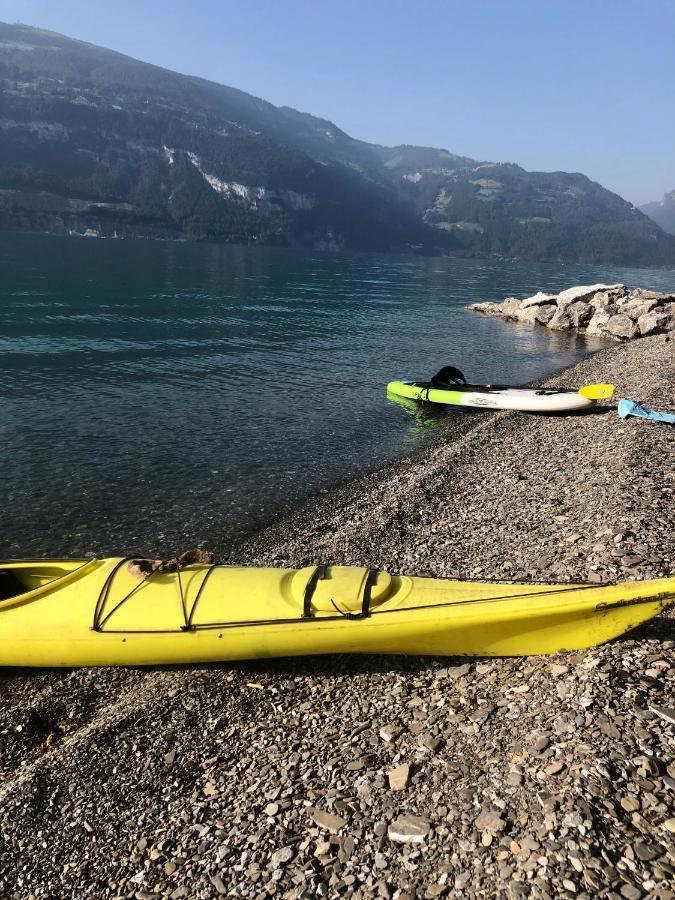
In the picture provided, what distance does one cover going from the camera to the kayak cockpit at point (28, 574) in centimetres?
980

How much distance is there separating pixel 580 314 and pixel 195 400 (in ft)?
137

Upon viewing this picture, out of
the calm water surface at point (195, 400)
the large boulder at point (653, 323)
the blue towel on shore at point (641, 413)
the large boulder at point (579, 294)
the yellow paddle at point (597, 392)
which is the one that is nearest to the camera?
the calm water surface at point (195, 400)

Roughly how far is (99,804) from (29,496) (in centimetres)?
1105

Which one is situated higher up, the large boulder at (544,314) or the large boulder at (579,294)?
the large boulder at (579,294)

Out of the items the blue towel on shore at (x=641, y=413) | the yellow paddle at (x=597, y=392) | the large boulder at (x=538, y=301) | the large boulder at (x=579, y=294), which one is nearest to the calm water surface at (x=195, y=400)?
the yellow paddle at (x=597, y=392)

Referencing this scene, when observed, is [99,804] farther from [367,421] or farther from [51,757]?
[367,421]

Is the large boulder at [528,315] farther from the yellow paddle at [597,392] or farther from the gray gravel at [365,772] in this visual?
the gray gravel at [365,772]

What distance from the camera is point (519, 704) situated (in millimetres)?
6598


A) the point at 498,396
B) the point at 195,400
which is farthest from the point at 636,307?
the point at 195,400

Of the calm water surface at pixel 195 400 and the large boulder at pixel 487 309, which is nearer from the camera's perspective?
the calm water surface at pixel 195 400

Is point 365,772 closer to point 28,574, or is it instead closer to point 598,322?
point 28,574

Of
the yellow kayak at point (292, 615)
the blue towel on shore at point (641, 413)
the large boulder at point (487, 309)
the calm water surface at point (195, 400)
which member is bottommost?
the calm water surface at point (195, 400)

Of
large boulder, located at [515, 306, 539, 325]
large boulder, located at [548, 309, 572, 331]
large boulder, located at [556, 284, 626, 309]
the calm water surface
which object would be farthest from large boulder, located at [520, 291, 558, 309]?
the calm water surface

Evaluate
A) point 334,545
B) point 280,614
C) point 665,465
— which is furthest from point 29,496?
point 665,465
